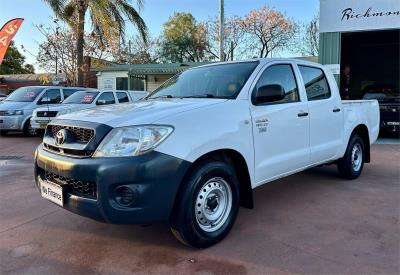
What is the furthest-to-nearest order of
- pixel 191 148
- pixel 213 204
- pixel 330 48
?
pixel 330 48, pixel 213 204, pixel 191 148

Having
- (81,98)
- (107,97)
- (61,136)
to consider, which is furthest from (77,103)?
(61,136)

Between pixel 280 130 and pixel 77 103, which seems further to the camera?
pixel 77 103

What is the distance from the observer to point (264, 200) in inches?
206

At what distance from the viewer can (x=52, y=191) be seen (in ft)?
11.8

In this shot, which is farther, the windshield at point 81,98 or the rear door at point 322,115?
the windshield at point 81,98

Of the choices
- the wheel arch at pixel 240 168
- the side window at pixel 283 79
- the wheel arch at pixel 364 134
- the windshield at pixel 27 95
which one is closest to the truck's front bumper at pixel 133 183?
the wheel arch at pixel 240 168

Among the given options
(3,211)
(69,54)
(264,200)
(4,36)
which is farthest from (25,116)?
(69,54)

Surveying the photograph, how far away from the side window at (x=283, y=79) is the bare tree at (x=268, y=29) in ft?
106

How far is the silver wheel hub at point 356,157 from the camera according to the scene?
6.35 m

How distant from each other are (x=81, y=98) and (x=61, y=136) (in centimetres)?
974

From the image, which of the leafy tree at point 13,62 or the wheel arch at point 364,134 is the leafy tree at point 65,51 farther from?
the leafy tree at point 13,62

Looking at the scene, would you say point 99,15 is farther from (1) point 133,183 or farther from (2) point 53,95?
(1) point 133,183

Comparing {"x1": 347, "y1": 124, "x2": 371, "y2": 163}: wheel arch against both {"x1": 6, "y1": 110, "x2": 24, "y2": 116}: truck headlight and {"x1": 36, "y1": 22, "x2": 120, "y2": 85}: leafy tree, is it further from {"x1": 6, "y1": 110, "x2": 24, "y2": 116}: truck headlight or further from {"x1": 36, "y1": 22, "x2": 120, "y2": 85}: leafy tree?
{"x1": 36, "y1": 22, "x2": 120, "y2": 85}: leafy tree

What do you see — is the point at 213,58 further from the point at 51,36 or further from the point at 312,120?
the point at 312,120
